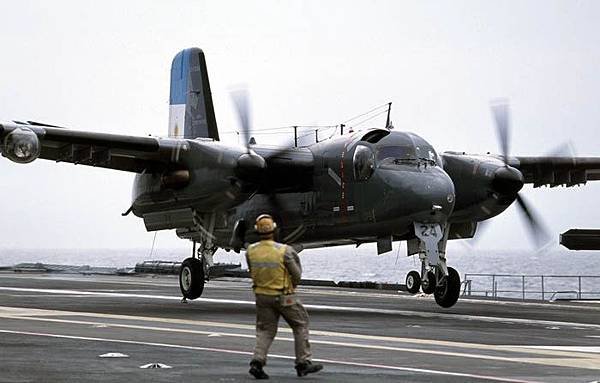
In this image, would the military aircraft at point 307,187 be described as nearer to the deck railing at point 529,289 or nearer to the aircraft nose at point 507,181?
the aircraft nose at point 507,181

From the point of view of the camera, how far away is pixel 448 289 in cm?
2808

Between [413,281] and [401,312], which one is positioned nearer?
[401,312]

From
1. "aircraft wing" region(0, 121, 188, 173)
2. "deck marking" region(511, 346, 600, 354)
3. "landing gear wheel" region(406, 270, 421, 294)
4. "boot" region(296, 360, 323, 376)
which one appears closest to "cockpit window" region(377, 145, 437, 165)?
"aircraft wing" region(0, 121, 188, 173)

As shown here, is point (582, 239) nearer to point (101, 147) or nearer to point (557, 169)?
point (557, 169)

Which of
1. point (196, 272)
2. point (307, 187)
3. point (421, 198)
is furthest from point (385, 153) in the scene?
point (196, 272)

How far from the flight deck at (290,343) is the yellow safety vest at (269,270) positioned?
1119mm

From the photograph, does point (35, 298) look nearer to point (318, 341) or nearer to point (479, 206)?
point (479, 206)

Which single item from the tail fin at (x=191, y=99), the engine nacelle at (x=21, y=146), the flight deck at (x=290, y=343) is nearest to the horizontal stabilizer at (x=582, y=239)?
the flight deck at (x=290, y=343)

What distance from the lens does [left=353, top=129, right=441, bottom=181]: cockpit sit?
27531 mm

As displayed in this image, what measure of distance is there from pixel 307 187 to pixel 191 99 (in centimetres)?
814

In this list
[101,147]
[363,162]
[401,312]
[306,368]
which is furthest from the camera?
[401,312]

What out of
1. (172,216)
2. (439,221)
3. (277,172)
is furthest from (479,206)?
(172,216)

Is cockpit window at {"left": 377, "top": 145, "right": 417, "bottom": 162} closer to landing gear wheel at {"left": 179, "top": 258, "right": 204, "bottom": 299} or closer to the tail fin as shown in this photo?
landing gear wheel at {"left": 179, "top": 258, "right": 204, "bottom": 299}

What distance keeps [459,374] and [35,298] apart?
71.1ft
